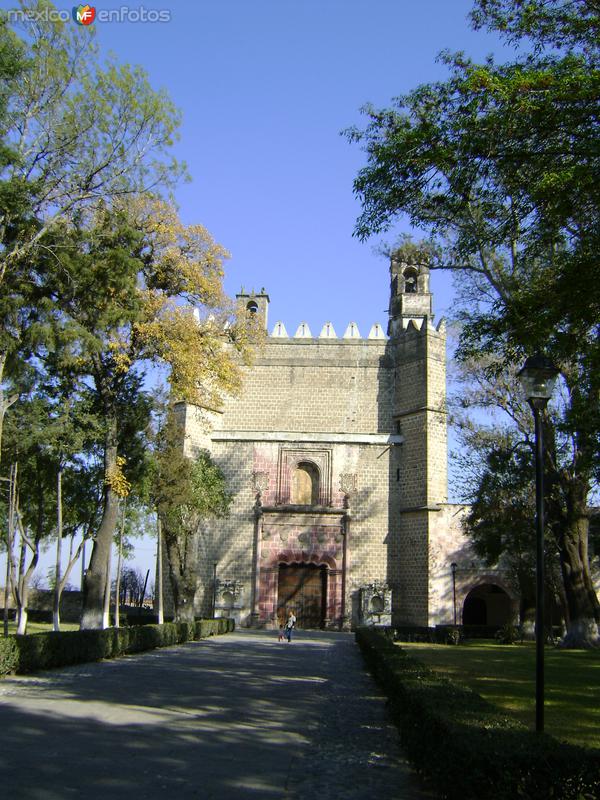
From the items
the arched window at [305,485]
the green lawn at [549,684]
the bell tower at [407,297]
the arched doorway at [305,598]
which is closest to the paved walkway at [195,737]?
the green lawn at [549,684]

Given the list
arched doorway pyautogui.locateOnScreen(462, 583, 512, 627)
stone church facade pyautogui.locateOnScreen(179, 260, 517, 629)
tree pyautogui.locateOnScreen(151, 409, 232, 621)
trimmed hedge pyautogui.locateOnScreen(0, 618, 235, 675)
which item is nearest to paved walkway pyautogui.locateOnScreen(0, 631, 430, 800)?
trimmed hedge pyautogui.locateOnScreen(0, 618, 235, 675)

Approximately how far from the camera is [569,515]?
2194cm

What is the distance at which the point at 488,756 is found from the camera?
4988 millimetres

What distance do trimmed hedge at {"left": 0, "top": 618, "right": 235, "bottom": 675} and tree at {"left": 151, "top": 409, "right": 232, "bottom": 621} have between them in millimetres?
4552

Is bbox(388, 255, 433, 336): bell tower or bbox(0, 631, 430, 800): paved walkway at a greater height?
bbox(388, 255, 433, 336): bell tower

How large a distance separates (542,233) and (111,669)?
36.9 ft

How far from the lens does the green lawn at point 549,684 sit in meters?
8.82

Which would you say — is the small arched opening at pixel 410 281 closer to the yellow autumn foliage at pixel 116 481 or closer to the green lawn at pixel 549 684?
the green lawn at pixel 549 684

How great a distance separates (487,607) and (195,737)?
32714mm

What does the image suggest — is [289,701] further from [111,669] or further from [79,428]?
[79,428]

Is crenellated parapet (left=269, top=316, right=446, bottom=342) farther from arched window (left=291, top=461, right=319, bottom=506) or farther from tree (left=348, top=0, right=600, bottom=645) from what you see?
tree (left=348, top=0, right=600, bottom=645)

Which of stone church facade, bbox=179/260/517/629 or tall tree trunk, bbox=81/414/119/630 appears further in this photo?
stone church facade, bbox=179/260/517/629

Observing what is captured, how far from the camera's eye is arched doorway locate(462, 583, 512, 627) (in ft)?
125

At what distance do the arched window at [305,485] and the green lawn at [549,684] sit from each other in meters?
14.8
